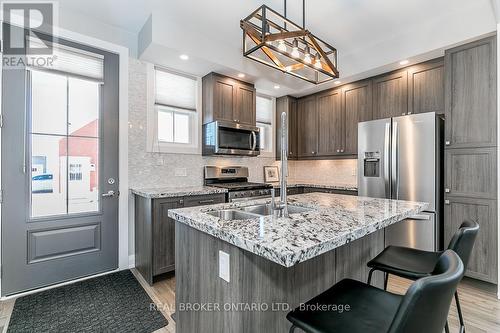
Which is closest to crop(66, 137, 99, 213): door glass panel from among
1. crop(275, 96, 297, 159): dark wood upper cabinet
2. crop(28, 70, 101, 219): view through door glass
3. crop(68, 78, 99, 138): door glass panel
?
crop(28, 70, 101, 219): view through door glass

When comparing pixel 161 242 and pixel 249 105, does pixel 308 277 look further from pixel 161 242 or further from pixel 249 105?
pixel 249 105

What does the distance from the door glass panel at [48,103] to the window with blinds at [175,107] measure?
3.31ft

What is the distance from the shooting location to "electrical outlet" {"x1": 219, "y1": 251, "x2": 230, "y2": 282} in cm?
117

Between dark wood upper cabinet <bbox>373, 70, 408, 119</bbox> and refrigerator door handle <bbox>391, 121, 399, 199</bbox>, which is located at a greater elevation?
dark wood upper cabinet <bbox>373, 70, 408, 119</bbox>

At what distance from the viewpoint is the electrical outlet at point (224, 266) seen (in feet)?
3.85

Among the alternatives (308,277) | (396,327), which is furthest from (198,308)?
(396,327)

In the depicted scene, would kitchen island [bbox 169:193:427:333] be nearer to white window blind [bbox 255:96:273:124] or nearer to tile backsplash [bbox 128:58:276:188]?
tile backsplash [bbox 128:58:276:188]

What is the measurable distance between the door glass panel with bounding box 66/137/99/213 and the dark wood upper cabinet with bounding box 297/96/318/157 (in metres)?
3.26

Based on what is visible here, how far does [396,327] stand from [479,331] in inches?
77.4

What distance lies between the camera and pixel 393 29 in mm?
3113

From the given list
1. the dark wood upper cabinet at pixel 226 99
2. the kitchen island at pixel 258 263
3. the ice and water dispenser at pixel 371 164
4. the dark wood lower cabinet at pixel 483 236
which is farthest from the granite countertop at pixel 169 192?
the dark wood lower cabinet at pixel 483 236

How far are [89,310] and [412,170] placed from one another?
3.53 m

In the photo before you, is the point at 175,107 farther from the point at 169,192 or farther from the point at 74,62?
the point at 169,192

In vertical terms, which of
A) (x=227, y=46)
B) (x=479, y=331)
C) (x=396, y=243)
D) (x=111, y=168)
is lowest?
(x=479, y=331)
